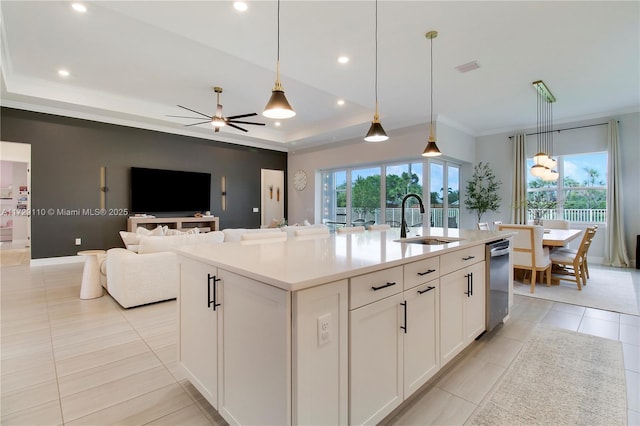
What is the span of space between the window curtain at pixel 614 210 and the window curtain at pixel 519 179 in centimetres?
138

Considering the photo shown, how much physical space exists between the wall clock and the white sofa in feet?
17.7

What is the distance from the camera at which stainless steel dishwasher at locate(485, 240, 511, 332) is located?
2559mm

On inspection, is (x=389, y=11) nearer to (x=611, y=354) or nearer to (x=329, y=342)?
(x=329, y=342)

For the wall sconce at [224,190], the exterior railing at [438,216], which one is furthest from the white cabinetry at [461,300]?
the wall sconce at [224,190]

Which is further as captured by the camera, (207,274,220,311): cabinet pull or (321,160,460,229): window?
(321,160,460,229): window

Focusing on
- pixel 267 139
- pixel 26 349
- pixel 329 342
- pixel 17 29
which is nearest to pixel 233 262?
pixel 329 342

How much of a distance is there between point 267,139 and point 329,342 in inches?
297

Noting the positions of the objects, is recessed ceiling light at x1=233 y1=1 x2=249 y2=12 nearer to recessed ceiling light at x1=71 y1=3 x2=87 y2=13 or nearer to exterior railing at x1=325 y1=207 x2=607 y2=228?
recessed ceiling light at x1=71 y1=3 x2=87 y2=13

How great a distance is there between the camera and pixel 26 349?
240 centimetres

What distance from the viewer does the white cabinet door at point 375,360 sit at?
133cm

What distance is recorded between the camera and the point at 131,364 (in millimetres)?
2211

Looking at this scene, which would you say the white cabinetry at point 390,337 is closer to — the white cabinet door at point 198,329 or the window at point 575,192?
the white cabinet door at point 198,329

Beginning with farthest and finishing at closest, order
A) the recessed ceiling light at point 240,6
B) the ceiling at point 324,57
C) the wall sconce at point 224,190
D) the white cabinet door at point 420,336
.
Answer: the wall sconce at point 224,190, the ceiling at point 324,57, the recessed ceiling light at point 240,6, the white cabinet door at point 420,336

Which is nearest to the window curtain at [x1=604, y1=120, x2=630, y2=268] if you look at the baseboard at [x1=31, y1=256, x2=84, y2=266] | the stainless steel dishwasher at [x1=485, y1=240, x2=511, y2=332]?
the stainless steel dishwasher at [x1=485, y1=240, x2=511, y2=332]
